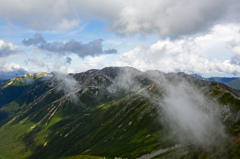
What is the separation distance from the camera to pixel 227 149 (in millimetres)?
139750

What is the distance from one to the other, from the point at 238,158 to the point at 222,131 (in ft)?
252

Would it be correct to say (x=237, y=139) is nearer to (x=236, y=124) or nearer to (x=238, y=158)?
(x=238, y=158)

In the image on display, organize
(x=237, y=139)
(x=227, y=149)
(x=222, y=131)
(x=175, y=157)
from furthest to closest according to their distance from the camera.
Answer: (x=222, y=131)
(x=175, y=157)
(x=237, y=139)
(x=227, y=149)

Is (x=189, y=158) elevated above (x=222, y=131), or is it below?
below

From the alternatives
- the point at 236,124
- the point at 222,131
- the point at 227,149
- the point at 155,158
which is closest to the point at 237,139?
the point at 227,149

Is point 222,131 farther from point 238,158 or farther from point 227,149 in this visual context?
point 238,158

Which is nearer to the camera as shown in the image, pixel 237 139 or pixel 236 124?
pixel 237 139

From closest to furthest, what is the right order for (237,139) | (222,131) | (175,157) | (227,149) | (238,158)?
(238,158)
(227,149)
(237,139)
(175,157)
(222,131)

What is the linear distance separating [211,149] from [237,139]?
82.8ft

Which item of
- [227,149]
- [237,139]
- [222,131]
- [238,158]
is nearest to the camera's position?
[238,158]

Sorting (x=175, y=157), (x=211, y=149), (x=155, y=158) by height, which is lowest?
(x=155, y=158)

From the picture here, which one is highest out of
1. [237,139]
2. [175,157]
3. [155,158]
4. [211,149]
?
[237,139]

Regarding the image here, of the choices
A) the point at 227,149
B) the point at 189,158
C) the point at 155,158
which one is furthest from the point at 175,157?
the point at 227,149

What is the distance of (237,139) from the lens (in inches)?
6024
